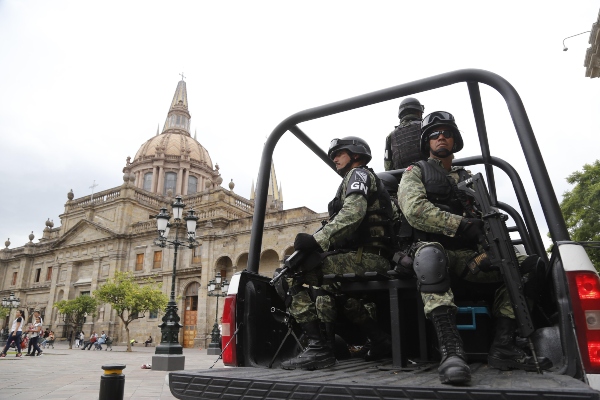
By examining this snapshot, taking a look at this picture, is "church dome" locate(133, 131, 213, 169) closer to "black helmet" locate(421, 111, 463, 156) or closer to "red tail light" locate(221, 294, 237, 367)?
"red tail light" locate(221, 294, 237, 367)

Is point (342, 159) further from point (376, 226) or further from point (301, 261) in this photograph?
point (301, 261)

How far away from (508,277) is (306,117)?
1.79 meters

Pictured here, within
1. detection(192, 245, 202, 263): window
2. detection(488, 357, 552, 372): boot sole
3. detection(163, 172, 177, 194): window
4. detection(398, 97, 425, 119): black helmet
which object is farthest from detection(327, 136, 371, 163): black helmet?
detection(163, 172, 177, 194): window

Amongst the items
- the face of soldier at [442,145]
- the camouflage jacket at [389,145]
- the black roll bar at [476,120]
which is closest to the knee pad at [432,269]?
the black roll bar at [476,120]

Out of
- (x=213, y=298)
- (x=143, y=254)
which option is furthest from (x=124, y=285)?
(x=143, y=254)

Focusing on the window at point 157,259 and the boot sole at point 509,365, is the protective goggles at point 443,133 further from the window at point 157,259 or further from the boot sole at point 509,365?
the window at point 157,259

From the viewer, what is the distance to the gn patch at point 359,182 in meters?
2.86

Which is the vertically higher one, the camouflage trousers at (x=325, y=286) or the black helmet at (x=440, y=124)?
the black helmet at (x=440, y=124)

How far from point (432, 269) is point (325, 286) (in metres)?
0.91

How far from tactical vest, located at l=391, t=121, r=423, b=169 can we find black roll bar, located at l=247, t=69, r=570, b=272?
749 mm

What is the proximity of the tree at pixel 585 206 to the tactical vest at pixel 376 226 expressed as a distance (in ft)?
57.7

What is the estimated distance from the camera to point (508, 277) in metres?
2.32

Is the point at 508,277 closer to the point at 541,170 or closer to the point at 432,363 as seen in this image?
the point at 541,170

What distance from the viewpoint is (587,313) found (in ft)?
6.33
